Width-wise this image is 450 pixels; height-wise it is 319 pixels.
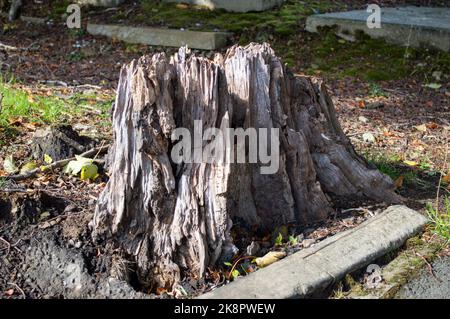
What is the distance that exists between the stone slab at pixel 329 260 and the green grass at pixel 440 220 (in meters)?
0.06

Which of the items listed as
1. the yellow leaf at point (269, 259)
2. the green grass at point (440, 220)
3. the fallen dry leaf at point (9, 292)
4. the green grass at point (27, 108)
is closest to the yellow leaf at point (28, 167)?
the green grass at point (27, 108)

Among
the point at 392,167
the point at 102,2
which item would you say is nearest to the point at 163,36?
the point at 102,2

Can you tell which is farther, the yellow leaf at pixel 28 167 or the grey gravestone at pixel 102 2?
the grey gravestone at pixel 102 2

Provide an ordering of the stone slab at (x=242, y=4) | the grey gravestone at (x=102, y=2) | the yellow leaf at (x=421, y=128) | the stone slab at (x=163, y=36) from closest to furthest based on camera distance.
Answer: the yellow leaf at (x=421, y=128) < the stone slab at (x=163, y=36) < the stone slab at (x=242, y=4) < the grey gravestone at (x=102, y=2)

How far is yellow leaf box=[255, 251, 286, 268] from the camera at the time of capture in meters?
2.96

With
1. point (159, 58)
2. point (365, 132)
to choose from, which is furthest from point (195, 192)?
point (365, 132)

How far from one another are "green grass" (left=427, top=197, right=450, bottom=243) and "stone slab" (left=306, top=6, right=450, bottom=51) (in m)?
4.02

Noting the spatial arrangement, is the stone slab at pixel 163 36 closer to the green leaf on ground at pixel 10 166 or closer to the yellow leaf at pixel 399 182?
the green leaf on ground at pixel 10 166

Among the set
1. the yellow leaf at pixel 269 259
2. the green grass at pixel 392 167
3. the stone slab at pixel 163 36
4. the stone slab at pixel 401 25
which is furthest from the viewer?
the stone slab at pixel 163 36

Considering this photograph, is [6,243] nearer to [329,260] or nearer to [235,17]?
[329,260]

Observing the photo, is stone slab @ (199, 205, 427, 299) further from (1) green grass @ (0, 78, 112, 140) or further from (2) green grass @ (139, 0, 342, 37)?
(2) green grass @ (139, 0, 342, 37)

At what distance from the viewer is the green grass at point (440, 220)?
330cm

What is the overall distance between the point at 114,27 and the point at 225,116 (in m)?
5.75

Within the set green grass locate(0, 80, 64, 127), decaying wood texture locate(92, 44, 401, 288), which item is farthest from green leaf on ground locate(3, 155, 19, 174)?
decaying wood texture locate(92, 44, 401, 288)
